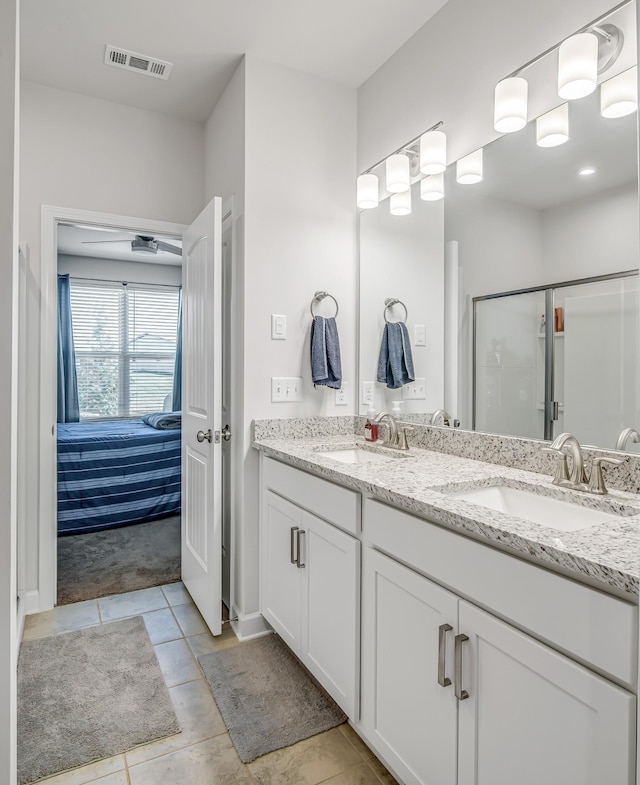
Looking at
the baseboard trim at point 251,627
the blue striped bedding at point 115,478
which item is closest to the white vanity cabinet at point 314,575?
the baseboard trim at point 251,627

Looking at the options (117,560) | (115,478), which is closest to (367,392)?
(117,560)

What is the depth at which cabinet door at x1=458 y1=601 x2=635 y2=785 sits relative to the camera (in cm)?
84

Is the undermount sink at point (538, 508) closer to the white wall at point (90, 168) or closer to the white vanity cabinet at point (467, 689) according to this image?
the white vanity cabinet at point (467, 689)

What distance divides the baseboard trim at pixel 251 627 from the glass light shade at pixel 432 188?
2.01 metres

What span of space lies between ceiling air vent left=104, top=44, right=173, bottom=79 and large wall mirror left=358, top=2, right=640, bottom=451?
4.41 ft

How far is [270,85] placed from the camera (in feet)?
7.64

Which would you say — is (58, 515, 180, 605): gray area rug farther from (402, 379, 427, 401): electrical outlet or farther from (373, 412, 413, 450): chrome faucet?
(402, 379, 427, 401): electrical outlet

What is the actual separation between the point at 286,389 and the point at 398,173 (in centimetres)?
109

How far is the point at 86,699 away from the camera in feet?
6.02

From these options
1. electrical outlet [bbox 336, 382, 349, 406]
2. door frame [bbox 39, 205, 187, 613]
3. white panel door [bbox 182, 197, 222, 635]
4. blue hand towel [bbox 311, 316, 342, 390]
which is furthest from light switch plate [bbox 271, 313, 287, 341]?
door frame [bbox 39, 205, 187, 613]

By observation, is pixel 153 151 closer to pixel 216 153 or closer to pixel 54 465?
pixel 216 153

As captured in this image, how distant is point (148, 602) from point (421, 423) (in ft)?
5.63

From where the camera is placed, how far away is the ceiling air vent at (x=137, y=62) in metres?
2.27

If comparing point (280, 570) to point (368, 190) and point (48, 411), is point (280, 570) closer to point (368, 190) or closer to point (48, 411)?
point (48, 411)
